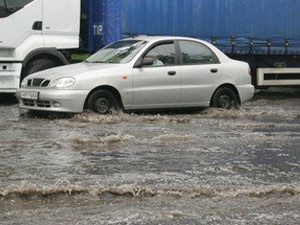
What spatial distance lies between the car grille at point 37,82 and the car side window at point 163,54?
1.82 meters

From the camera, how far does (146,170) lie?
6.82 metres

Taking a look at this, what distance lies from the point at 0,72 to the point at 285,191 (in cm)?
799

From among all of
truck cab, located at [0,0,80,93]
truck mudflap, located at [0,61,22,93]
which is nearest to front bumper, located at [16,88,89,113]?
truck mudflap, located at [0,61,22,93]

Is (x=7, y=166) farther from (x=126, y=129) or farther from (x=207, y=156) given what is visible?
(x=126, y=129)

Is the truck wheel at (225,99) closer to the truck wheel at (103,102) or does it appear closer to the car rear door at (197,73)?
the car rear door at (197,73)

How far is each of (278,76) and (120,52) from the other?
667 cm

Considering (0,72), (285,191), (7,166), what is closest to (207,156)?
(285,191)

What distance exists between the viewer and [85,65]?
37.6ft

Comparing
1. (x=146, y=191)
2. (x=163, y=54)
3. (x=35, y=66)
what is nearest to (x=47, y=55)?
(x=35, y=66)

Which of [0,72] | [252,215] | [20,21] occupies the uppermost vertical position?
[20,21]

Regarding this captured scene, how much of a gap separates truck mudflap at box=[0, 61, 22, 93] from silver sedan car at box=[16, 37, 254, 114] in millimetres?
1214

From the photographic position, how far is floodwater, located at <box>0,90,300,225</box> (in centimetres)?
521

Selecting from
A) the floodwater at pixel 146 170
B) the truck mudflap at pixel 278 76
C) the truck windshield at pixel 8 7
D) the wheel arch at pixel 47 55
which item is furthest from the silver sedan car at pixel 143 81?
the truck mudflap at pixel 278 76

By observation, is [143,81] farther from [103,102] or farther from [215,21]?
[215,21]
